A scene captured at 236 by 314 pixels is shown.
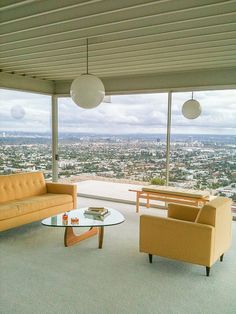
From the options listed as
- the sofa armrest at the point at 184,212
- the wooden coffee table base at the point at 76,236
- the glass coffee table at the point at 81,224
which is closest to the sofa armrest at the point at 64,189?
the glass coffee table at the point at 81,224

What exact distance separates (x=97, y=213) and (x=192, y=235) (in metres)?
1.48

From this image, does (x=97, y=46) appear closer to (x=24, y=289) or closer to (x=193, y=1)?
(x=193, y=1)

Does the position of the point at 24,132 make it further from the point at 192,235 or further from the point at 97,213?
the point at 192,235

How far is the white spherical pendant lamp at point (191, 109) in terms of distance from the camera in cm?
554

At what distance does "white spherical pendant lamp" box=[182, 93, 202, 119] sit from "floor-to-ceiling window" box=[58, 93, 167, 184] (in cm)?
59

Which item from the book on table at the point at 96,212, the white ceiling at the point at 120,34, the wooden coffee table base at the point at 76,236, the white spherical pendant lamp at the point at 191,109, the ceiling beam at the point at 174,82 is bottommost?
the wooden coffee table base at the point at 76,236

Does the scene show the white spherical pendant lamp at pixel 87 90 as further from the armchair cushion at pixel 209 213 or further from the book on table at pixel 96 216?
the armchair cushion at pixel 209 213

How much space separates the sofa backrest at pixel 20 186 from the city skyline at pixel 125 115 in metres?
1.78

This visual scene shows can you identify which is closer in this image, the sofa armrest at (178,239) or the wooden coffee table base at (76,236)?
the sofa armrest at (178,239)

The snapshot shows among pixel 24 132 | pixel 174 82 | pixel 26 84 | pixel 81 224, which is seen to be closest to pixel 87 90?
pixel 81 224

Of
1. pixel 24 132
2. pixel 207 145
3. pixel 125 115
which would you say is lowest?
pixel 207 145

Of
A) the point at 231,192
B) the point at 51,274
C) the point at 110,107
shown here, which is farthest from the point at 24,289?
the point at 110,107

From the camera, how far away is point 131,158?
22.1ft

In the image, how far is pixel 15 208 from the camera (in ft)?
14.1
